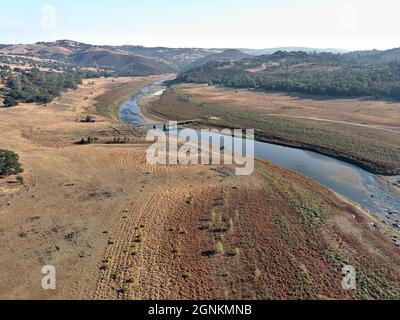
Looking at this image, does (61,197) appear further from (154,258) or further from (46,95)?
(46,95)

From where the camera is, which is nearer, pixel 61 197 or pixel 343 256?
pixel 343 256

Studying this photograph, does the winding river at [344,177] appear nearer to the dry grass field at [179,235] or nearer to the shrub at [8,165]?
the dry grass field at [179,235]

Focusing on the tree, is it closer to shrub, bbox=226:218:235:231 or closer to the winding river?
the winding river

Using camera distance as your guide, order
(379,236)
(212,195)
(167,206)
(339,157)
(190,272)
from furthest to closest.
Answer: (339,157), (212,195), (167,206), (379,236), (190,272)

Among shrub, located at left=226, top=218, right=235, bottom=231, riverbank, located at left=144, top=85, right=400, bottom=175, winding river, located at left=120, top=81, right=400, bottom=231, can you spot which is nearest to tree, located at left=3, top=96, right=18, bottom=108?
riverbank, located at left=144, top=85, right=400, bottom=175

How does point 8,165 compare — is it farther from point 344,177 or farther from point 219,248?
point 344,177

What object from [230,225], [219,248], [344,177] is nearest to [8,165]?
[230,225]

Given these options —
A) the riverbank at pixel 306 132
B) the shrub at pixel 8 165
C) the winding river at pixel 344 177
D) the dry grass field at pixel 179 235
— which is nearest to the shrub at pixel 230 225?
the dry grass field at pixel 179 235
